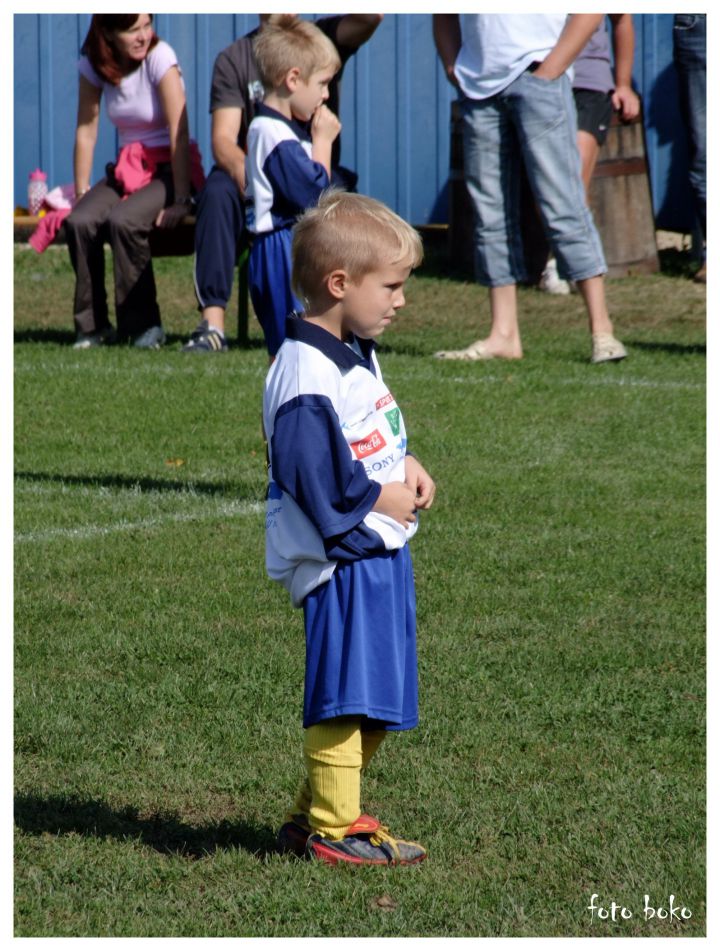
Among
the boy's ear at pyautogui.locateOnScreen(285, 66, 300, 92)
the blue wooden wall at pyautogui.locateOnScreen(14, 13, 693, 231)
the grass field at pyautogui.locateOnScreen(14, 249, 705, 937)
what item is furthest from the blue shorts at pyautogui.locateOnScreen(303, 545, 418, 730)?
the blue wooden wall at pyautogui.locateOnScreen(14, 13, 693, 231)

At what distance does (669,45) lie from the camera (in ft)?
39.8

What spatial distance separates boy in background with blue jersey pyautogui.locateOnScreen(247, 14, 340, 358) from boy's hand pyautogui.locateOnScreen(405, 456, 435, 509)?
2.35 meters

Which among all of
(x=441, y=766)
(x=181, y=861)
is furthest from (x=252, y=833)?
(x=441, y=766)

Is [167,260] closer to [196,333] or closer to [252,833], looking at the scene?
[196,333]

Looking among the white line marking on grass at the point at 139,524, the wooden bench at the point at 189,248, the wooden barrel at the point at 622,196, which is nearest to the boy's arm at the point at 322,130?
the white line marking on grass at the point at 139,524

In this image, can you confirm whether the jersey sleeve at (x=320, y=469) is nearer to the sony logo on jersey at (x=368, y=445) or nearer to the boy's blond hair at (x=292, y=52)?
the sony logo on jersey at (x=368, y=445)

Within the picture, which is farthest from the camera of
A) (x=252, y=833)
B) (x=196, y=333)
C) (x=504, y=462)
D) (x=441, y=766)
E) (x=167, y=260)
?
(x=167, y=260)

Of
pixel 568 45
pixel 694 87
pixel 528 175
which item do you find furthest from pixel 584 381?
pixel 694 87

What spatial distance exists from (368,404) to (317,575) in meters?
0.34

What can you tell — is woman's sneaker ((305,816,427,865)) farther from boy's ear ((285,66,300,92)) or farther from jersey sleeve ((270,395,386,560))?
boy's ear ((285,66,300,92))

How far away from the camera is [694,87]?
11.1 meters

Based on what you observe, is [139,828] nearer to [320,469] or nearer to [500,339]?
[320,469]

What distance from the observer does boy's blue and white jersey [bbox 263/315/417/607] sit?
8.91ft

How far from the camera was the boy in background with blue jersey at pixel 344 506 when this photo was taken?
2.73m
